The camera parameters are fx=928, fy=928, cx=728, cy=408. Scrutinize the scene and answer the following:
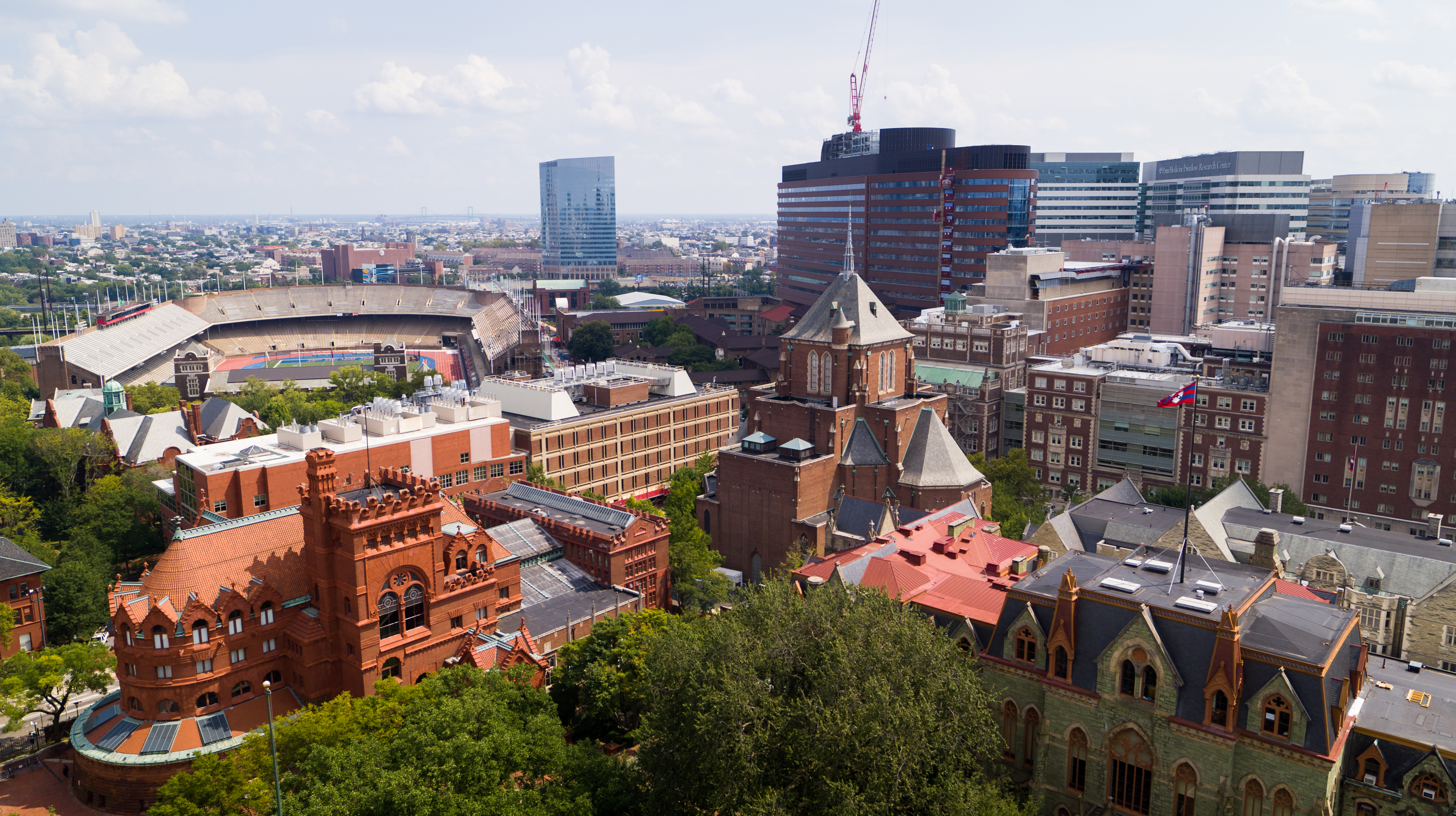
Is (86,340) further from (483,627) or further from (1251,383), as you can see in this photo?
(1251,383)

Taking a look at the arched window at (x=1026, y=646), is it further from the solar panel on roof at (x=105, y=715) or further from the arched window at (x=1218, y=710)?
the solar panel on roof at (x=105, y=715)

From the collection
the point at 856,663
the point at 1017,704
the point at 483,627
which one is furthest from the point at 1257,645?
the point at 483,627

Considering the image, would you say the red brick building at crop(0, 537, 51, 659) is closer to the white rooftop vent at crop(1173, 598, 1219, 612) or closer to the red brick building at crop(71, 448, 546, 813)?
the red brick building at crop(71, 448, 546, 813)

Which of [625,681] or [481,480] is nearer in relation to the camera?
[625,681]

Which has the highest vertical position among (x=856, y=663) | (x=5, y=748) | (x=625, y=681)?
(x=856, y=663)

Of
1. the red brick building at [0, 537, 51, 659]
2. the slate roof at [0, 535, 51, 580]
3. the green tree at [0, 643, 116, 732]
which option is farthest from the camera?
the red brick building at [0, 537, 51, 659]

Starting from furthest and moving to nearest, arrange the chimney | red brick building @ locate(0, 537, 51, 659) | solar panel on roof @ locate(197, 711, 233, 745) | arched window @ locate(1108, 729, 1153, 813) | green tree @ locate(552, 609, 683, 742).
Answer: red brick building @ locate(0, 537, 51, 659)
the chimney
green tree @ locate(552, 609, 683, 742)
solar panel on roof @ locate(197, 711, 233, 745)
arched window @ locate(1108, 729, 1153, 813)

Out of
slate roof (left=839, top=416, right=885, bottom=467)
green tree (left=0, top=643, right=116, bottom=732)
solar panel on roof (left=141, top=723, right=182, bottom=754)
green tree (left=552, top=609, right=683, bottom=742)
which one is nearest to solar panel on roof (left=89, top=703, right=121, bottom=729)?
solar panel on roof (left=141, top=723, right=182, bottom=754)
